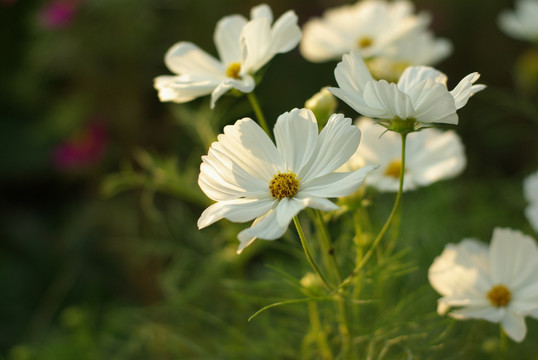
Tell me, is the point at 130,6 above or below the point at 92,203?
above

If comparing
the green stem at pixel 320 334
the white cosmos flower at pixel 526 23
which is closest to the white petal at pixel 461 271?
the green stem at pixel 320 334

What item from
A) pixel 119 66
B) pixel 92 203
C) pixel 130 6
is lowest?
pixel 92 203

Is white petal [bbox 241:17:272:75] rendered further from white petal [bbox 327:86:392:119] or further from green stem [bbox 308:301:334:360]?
green stem [bbox 308:301:334:360]

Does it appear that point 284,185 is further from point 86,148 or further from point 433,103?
Answer: point 86,148

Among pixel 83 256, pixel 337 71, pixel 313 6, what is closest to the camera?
pixel 337 71

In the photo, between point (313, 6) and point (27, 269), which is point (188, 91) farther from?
point (313, 6)

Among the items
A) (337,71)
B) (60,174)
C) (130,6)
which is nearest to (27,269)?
(60,174)

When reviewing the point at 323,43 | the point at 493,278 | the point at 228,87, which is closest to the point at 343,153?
the point at 228,87
